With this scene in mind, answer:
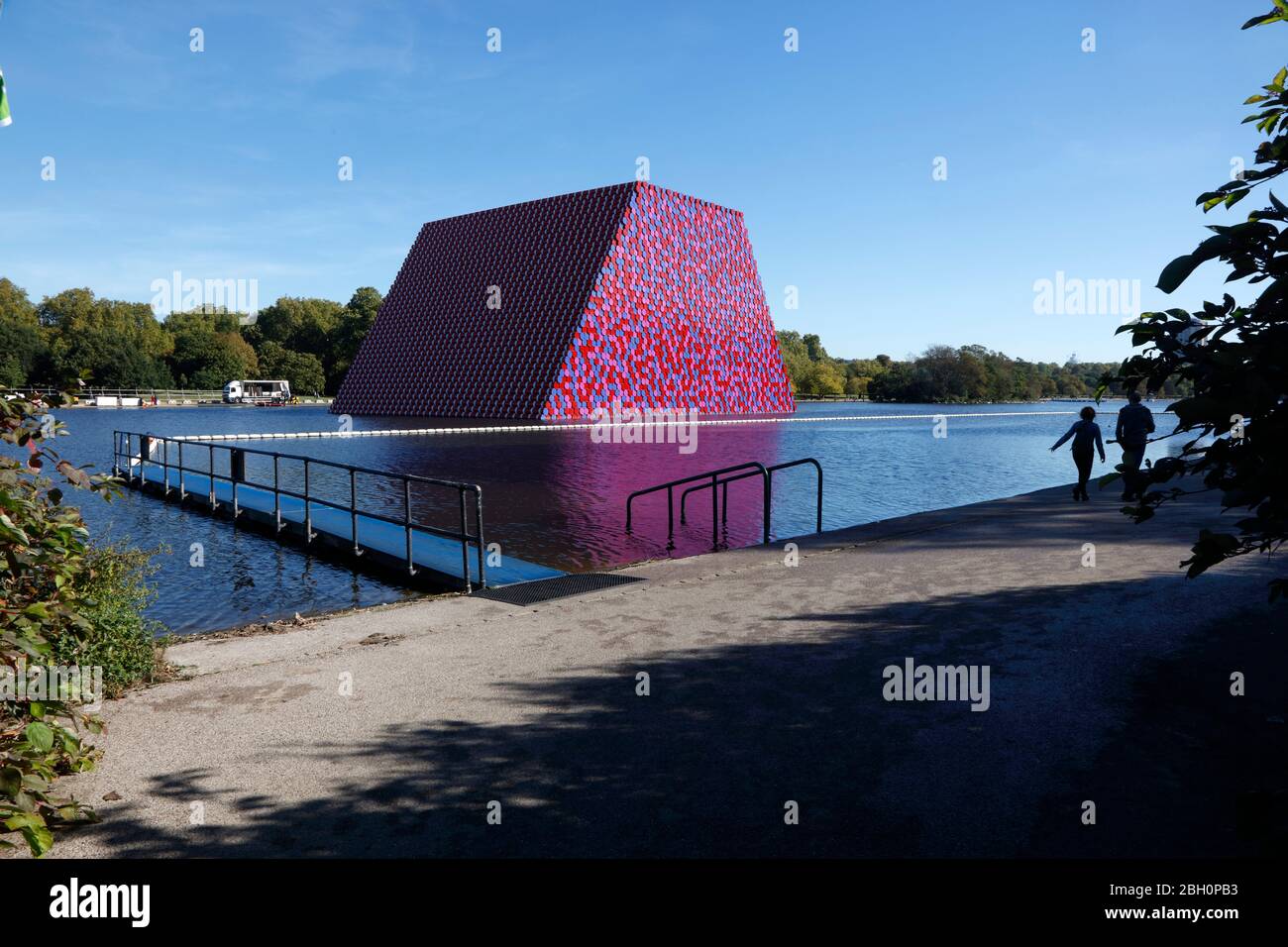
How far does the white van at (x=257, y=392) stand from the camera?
306 feet

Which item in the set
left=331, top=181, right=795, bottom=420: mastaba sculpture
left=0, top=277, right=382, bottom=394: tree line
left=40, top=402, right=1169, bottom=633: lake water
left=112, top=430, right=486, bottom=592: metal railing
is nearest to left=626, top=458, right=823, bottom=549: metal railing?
left=40, top=402, right=1169, bottom=633: lake water

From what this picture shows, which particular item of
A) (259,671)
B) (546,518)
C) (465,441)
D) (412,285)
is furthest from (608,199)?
(259,671)

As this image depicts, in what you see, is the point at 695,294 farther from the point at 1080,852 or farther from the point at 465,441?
the point at 1080,852

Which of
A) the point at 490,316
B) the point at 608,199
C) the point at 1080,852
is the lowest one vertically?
the point at 1080,852

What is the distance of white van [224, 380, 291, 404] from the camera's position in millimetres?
93188

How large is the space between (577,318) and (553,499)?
146ft

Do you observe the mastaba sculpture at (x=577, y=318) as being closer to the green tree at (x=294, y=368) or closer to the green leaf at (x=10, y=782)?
the green tree at (x=294, y=368)

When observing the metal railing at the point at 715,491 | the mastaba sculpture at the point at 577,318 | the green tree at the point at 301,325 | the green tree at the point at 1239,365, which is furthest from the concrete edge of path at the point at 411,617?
the green tree at the point at 301,325

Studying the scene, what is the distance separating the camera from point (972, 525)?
39.1 ft

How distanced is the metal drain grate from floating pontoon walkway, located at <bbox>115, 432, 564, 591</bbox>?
16.4 inches
